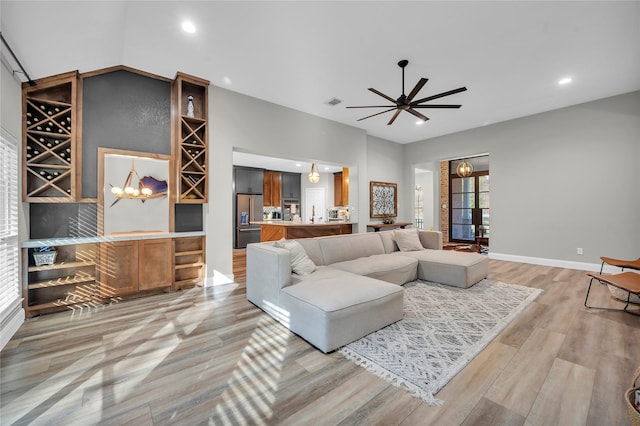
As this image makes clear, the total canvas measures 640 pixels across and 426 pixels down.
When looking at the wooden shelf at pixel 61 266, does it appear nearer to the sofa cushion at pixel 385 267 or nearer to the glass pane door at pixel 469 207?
the sofa cushion at pixel 385 267

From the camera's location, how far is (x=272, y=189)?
9.45 m

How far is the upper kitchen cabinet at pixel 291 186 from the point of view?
9.75 meters

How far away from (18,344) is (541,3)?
5.75 m

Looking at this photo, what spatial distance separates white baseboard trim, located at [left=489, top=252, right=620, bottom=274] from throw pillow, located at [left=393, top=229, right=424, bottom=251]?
8.39 ft

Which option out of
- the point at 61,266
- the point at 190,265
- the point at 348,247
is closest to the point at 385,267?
the point at 348,247

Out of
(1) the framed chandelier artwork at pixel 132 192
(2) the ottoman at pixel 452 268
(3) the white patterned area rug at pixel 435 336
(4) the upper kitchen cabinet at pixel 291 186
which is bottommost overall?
(3) the white patterned area rug at pixel 435 336

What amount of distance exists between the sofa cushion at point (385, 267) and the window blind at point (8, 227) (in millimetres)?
3318

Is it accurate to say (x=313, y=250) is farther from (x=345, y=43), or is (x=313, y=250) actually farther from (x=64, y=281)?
(x=64, y=281)

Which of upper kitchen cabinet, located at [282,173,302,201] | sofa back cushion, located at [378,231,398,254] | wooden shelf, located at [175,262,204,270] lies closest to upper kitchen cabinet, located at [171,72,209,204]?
wooden shelf, located at [175,262,204,270]

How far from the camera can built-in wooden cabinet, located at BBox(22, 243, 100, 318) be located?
302cm

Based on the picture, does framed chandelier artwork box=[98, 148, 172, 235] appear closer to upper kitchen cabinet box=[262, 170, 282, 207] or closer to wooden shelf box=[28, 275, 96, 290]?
wooden shelf box=[28, 275, 96, 290]

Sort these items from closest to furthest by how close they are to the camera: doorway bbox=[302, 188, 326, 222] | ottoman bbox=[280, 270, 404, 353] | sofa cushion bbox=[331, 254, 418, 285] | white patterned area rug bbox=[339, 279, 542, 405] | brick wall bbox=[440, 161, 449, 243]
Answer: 1. white patterned area rug bbox=[339, 279, 542, 405]
2. ottoman bbox=[280, 270, 404, 353]
3. sofa cushion bbox=[331, 254, 418, 285]
4. brick wall bbox=[440, 161, 449, 243]
5. doorway bbox=[302, 188, 326, 222]

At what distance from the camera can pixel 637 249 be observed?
4480 mm

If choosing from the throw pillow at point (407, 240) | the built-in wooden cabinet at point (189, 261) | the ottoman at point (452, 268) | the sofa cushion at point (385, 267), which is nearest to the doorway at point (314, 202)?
the throw pillow at point (407, 240)
